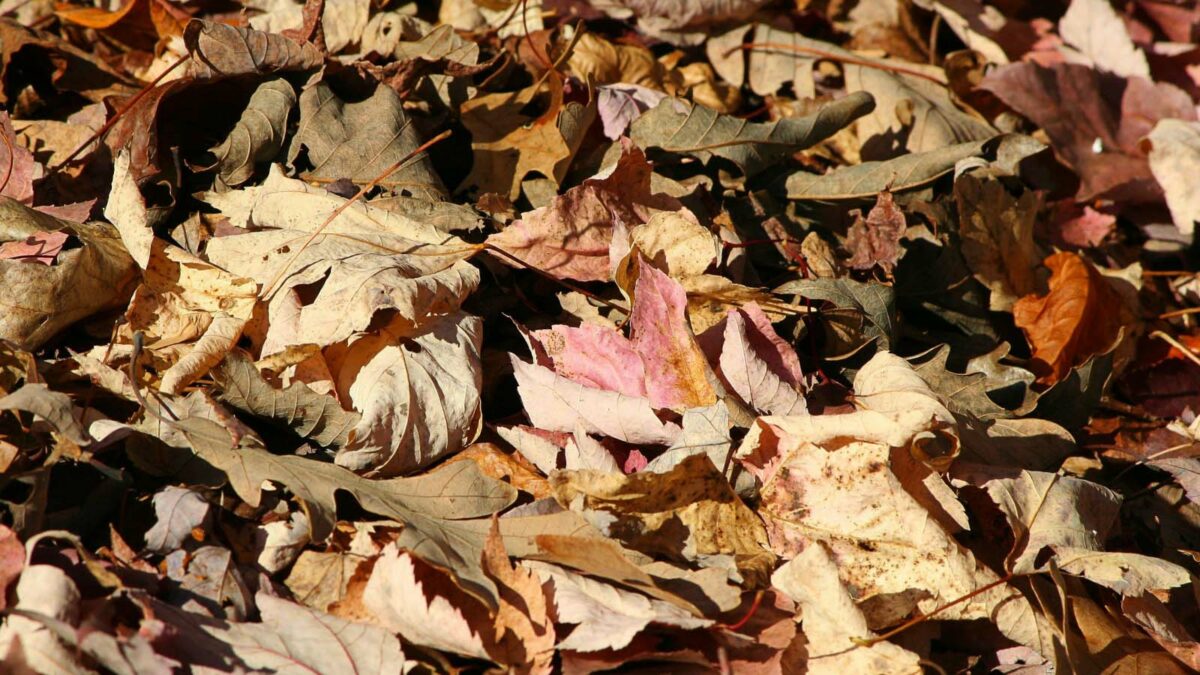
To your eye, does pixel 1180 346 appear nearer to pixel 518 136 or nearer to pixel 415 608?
pixel 518 136

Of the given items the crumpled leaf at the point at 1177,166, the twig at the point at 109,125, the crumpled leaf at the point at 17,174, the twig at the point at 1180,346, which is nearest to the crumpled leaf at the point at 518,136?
the twig at the point at 109,125

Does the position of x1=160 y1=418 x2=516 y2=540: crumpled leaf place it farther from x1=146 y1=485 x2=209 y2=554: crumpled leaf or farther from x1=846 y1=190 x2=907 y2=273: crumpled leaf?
x1=846 y1=190 x2=907 y2=273: crumpled leaf

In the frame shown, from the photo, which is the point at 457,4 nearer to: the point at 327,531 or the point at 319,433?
the point at 319,433

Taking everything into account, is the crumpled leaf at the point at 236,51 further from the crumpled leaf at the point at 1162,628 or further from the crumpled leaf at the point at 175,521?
the crumpled leaf at the point at 1162,628

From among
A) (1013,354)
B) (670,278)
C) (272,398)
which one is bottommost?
(1013,354)

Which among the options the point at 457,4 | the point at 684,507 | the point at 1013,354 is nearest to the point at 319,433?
the point at 684,507

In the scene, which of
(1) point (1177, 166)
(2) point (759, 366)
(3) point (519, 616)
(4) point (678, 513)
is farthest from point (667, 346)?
(1) point (1177, 166)
